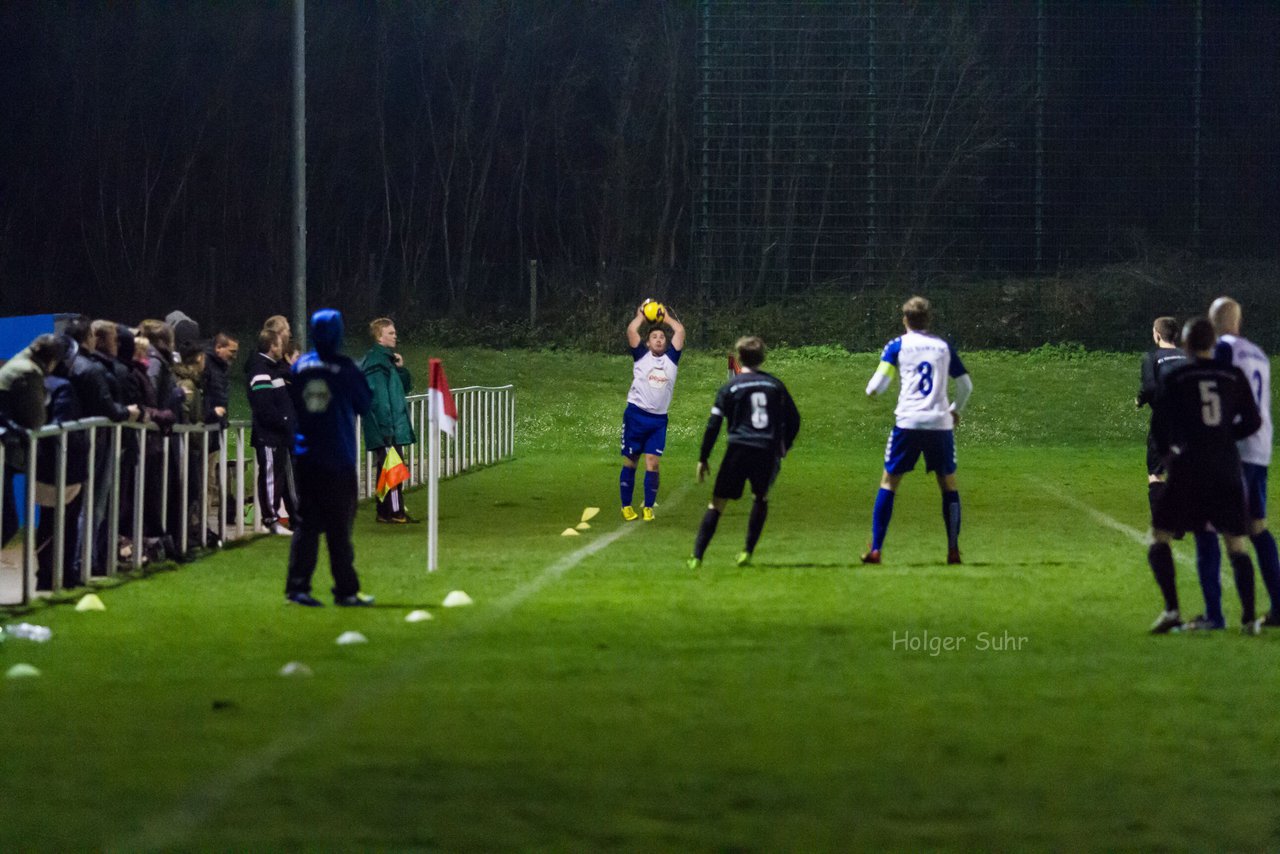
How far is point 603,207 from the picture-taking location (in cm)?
7312

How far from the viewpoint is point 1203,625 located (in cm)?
1135

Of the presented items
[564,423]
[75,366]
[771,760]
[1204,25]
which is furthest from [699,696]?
[1204,25]

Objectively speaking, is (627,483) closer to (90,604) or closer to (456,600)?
(456,600)

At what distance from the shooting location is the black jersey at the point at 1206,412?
10.9 metres

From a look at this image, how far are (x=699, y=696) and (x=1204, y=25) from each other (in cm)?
4338

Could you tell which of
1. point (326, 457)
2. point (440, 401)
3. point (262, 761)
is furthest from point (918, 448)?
point (262, 761)

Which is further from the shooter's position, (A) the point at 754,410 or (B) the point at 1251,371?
(A) the point at 754,410

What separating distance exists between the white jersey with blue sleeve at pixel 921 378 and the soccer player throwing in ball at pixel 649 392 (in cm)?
451

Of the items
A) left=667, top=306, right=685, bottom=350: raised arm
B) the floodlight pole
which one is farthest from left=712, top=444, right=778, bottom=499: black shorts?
the floodlight pole

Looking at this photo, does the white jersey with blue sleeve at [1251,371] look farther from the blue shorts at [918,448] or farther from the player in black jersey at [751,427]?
the player in black jersey at [751,427]

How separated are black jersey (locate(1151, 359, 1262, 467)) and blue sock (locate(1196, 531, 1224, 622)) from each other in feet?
1.74

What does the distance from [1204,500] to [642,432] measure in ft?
29.6

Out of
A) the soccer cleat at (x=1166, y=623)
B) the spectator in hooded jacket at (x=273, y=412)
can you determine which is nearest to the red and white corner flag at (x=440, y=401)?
the spectator in hooded jacket at (x=273, y=412)

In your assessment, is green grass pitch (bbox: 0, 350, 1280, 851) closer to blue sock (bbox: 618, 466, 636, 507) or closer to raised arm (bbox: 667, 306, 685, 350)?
blue sock (bbox: 618, 466, 636, 507)
